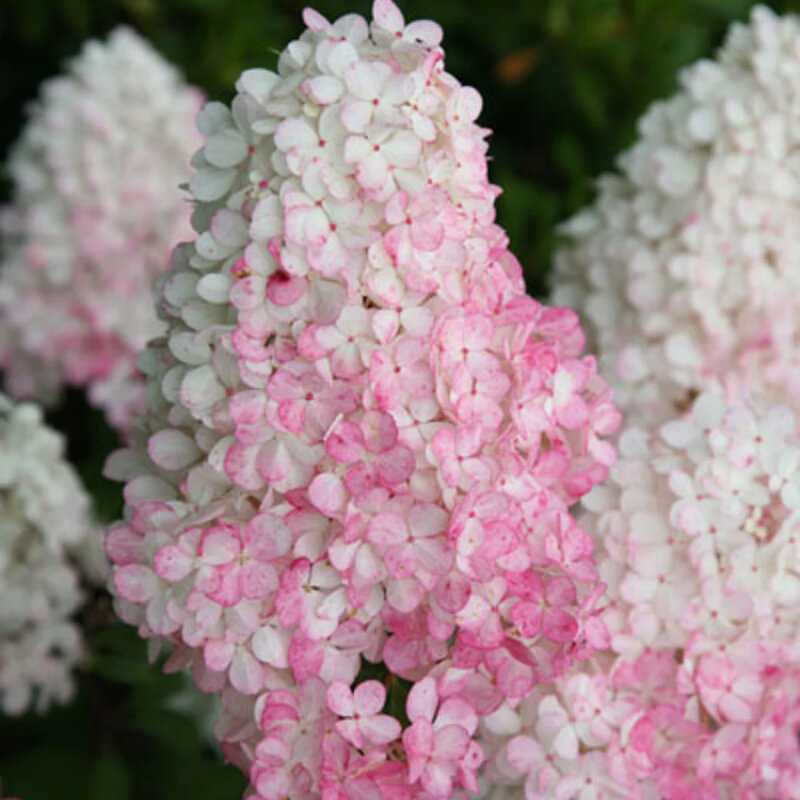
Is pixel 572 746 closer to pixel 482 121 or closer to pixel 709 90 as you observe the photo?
pixel 709 90

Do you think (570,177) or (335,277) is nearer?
(335,277)

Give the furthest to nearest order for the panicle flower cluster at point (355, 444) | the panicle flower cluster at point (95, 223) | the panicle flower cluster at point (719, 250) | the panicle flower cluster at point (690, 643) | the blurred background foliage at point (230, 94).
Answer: the panicle flower cluster at point (95, 223) < the blurred background foliage at point (230, 94) < the panicle flower cluster at point (719, 250) < the panicle flower cluster at point (690, 643) < the panicle flower cluster at point (355, 444)

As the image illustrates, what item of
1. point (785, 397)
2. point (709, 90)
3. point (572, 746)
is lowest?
point (572, 746)

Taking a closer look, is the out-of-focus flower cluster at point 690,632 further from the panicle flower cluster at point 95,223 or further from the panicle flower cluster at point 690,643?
the panicle flower cluster at point 95,223

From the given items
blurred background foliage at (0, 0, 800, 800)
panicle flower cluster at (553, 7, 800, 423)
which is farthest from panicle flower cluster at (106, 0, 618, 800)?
blurred background foliage at (0, 0, 800, 800)

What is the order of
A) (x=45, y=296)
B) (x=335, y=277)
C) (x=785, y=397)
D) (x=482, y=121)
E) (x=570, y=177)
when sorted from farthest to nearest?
(x=482, y=121) < (x=45, y=296) < (x=570, y=177) < (x=785, y=397) < (x=335, y=277)

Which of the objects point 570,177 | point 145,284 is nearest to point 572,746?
point 570,177

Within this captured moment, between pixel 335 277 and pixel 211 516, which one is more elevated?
pixel 335 277

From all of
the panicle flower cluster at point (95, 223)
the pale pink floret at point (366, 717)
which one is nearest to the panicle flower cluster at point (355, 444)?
the pale pink floret at point (366, 717)

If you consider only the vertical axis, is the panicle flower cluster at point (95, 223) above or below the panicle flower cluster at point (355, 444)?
above
